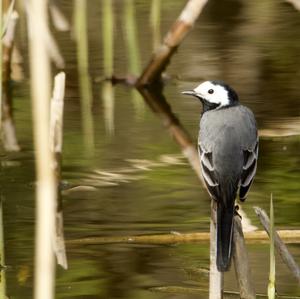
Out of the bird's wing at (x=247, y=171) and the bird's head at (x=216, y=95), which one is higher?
the bird's head at (x=216, y=95)

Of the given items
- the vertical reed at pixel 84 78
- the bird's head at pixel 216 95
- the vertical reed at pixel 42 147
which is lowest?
the vertical reed at pixel 84 78

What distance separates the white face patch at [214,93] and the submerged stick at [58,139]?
68cm

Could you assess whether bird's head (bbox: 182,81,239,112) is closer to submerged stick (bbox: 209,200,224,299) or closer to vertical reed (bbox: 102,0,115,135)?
submerged stick (bbox: 209,200,224,299)

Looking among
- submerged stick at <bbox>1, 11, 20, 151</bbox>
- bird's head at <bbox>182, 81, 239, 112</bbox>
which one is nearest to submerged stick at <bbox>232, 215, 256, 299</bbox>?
bird's head at <bbox>182, 81, 239, 112</bbox>

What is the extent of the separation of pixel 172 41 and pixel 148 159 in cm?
130

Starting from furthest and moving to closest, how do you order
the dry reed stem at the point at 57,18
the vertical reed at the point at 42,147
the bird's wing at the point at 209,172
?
the dry reed stem at the point at 57,18 → the bird's wing at the point at 209,172 → the vertical reed at the point at 42,147

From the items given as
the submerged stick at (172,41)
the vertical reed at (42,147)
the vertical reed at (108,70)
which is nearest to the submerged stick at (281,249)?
the vertical reed at (42,147)

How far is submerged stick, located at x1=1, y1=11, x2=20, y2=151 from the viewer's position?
27.2 feet

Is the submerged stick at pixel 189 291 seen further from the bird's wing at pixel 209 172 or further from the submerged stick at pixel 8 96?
the submerged stick at pixel 8 96

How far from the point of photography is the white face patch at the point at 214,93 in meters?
5.94

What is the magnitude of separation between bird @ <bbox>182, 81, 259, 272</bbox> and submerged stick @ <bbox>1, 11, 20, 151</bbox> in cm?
244

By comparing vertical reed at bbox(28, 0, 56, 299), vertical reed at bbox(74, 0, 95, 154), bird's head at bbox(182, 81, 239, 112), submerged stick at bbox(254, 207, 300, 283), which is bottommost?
vertical reed at bbox(74, 0, 95, 154)

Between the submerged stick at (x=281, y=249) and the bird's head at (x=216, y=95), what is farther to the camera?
the bird's head at (x=216, y=95)

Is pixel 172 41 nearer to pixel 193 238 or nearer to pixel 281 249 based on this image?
pixel 193 238
